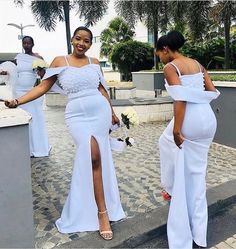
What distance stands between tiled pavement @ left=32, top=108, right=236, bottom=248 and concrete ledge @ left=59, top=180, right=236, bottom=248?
136 mm

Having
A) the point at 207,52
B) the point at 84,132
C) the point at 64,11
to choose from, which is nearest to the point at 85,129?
the point at 84,132

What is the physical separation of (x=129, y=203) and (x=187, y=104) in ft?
4.71

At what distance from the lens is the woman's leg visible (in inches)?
119

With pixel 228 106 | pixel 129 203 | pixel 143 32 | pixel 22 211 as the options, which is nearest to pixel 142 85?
pixel 228 106

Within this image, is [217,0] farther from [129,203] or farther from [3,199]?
[3,199]

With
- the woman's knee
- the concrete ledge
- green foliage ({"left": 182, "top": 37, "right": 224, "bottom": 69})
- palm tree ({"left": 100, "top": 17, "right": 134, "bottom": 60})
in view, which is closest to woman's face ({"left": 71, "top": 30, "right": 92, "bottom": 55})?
the woman's knee

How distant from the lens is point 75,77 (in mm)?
2938

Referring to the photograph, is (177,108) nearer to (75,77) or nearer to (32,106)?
(75,77)

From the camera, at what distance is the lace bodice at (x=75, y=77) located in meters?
2.94

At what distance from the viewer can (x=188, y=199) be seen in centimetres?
298

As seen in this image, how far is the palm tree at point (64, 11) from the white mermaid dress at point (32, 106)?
1082 centimetres

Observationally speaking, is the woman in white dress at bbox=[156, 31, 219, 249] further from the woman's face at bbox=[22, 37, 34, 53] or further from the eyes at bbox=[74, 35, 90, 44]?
the woman's face at bbox=[22, 37, 34, 53]

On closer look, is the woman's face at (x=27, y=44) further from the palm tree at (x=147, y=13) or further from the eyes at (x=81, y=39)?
the palm tree at (x=147, y=13)

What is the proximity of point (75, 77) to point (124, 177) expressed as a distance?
2.11m
